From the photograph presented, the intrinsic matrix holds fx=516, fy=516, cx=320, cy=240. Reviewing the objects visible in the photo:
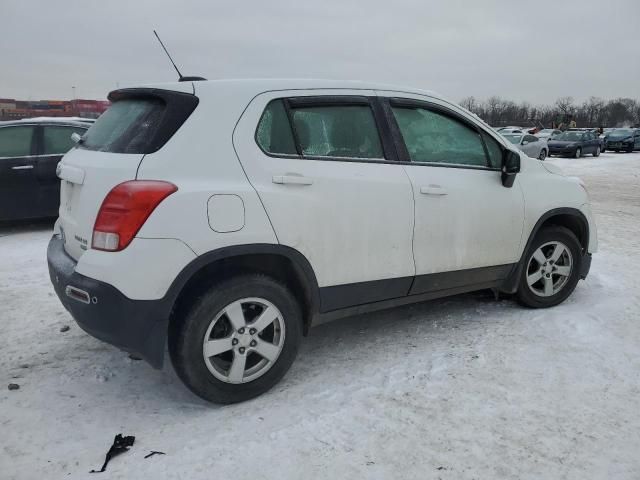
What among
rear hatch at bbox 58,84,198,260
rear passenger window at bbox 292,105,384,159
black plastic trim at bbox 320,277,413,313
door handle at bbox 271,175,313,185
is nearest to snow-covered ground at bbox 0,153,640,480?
black plastic trim at bbox 320,277,413,313

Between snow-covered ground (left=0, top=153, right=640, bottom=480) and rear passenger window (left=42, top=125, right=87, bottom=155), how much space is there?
376 cm

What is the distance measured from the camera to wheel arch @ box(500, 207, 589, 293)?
407cm

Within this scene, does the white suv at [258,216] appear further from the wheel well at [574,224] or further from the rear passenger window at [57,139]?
the rear passenger window at [57,139]

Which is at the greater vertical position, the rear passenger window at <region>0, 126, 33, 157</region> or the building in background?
the building in background

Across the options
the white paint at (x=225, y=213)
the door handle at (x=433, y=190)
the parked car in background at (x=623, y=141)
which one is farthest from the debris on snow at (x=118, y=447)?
the parked car in background at (x=623, y=141)

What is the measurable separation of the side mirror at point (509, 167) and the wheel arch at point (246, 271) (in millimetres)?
1751

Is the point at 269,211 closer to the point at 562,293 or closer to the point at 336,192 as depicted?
the point at 336,192

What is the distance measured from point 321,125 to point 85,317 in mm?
1722

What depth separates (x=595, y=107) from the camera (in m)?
106

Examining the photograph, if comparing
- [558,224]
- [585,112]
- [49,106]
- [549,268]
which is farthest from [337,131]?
[585,112]

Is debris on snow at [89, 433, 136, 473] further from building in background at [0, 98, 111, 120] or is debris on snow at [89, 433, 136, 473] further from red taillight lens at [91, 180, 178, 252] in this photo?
building in background at [0, 98, 111, 120]

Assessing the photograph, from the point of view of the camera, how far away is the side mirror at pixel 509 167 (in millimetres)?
3807

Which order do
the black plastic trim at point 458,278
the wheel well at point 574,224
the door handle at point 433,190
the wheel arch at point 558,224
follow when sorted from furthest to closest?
the wheel well at point 574,224, the wheel arch at point 558,224, the black plastic trim at point 458,278, the door handle at point 433,190

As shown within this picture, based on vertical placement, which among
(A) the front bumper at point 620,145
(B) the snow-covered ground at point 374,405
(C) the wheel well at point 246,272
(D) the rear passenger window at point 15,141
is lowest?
(B) the snow-covered ground at point 374,405
